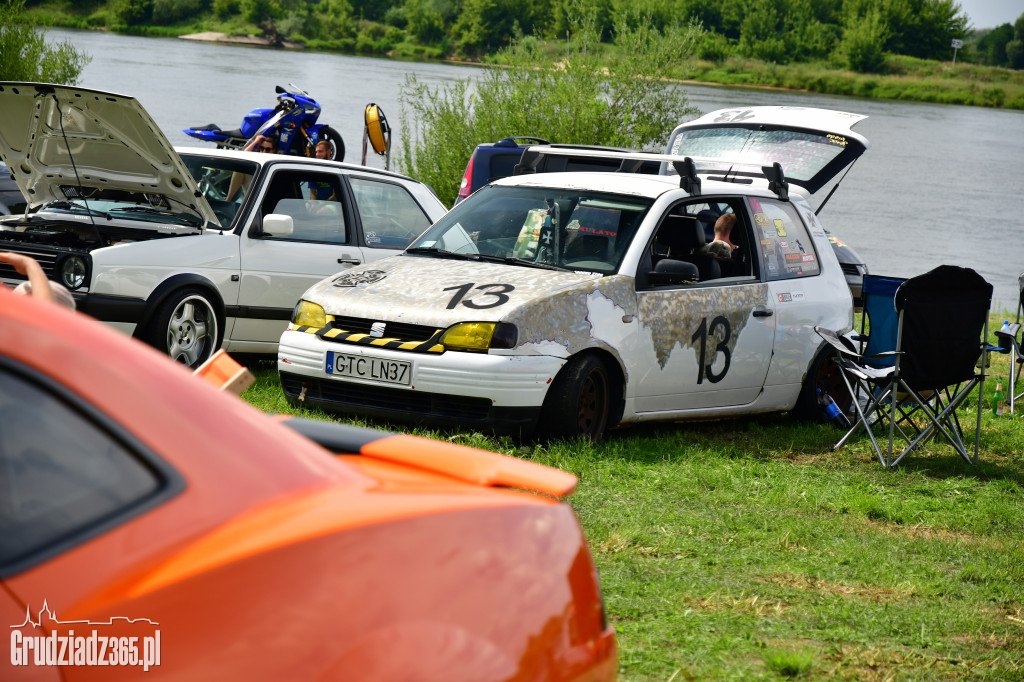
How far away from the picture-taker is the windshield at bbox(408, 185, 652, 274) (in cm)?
709

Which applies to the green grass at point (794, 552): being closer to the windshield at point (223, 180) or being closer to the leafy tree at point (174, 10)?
the windshield at point (223, 180)

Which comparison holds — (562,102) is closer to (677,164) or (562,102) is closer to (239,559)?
(677,164)

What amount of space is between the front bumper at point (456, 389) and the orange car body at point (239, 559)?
14.5 feet

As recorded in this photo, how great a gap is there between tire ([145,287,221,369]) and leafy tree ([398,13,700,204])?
15553 millimetres

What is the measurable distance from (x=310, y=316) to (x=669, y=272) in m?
2.11

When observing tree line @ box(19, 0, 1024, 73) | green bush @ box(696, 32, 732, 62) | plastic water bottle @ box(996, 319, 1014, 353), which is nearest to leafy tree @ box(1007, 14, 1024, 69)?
tree line @ box(19, 0, 1024, 73)

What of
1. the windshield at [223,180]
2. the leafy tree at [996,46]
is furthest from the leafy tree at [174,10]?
the windshield at [223,180]

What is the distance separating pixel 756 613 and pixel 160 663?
3.21 m

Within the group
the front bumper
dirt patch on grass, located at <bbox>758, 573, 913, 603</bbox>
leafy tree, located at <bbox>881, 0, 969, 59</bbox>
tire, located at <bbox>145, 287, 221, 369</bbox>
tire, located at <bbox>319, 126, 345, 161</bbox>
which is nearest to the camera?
dirt patch on grass, located at <bbox>758, 573, 913, 603</bbox>

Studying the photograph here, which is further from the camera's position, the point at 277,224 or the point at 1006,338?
the point at 1006,338

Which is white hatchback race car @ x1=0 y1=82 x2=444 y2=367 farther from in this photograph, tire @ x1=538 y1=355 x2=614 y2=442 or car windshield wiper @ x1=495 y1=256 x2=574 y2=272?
tire @ x1=538 y1=355 x2=614 y2=442

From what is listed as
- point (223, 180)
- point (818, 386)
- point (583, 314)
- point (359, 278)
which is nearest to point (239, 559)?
point (583, 314)

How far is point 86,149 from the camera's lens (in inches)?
308

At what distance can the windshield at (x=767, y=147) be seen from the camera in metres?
10.9
